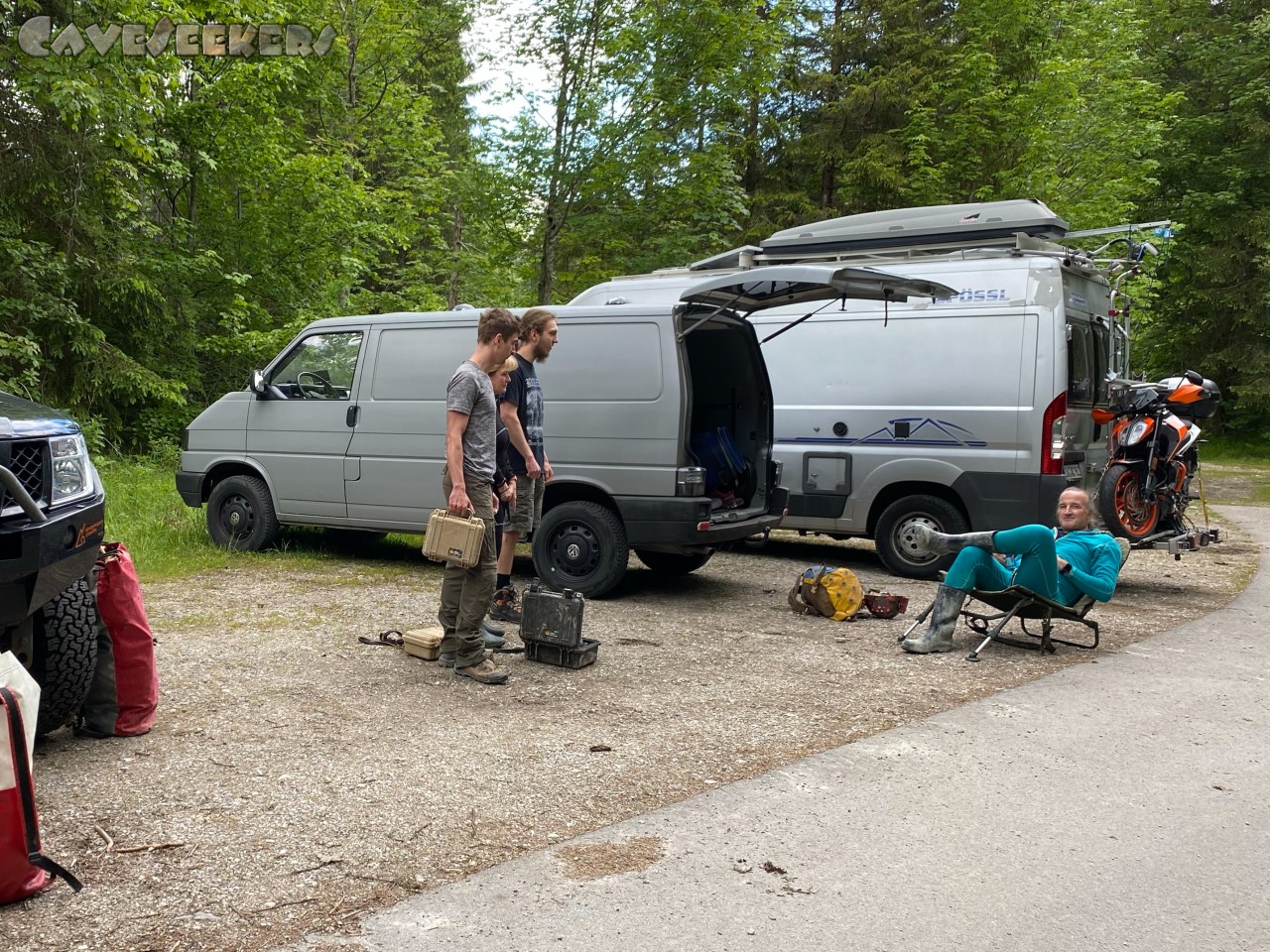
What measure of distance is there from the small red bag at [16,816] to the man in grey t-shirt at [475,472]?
2601mm

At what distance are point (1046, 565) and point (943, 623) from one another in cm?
68

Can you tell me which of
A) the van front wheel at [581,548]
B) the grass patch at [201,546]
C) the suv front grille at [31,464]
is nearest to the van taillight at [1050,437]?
the van front wheel at [581,548]

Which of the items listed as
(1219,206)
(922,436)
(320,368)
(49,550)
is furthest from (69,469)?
(1219,206)

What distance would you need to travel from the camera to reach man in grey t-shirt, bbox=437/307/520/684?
548 centimetres

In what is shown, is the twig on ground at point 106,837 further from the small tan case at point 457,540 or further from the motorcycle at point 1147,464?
the motorcycle at point 1147,464

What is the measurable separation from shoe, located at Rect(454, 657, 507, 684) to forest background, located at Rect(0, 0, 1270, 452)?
8969mm

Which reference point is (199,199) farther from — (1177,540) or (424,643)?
(1177,540)

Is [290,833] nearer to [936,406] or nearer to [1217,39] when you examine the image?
[936,406]

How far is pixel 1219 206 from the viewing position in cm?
2858

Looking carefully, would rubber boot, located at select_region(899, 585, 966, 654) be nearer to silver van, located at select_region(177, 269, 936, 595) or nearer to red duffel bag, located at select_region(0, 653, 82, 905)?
silver van, located at select_region(177, 269, 936, 595)

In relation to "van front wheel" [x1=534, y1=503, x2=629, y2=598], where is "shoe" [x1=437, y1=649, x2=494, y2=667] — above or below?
below

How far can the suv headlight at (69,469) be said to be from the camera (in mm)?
4027

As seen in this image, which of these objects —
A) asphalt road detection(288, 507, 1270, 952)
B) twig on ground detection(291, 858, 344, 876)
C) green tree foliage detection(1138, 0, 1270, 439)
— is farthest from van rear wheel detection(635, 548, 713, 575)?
green tree foliage detection(1138, 0, 1270, 439)

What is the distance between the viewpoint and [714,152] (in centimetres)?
1471
